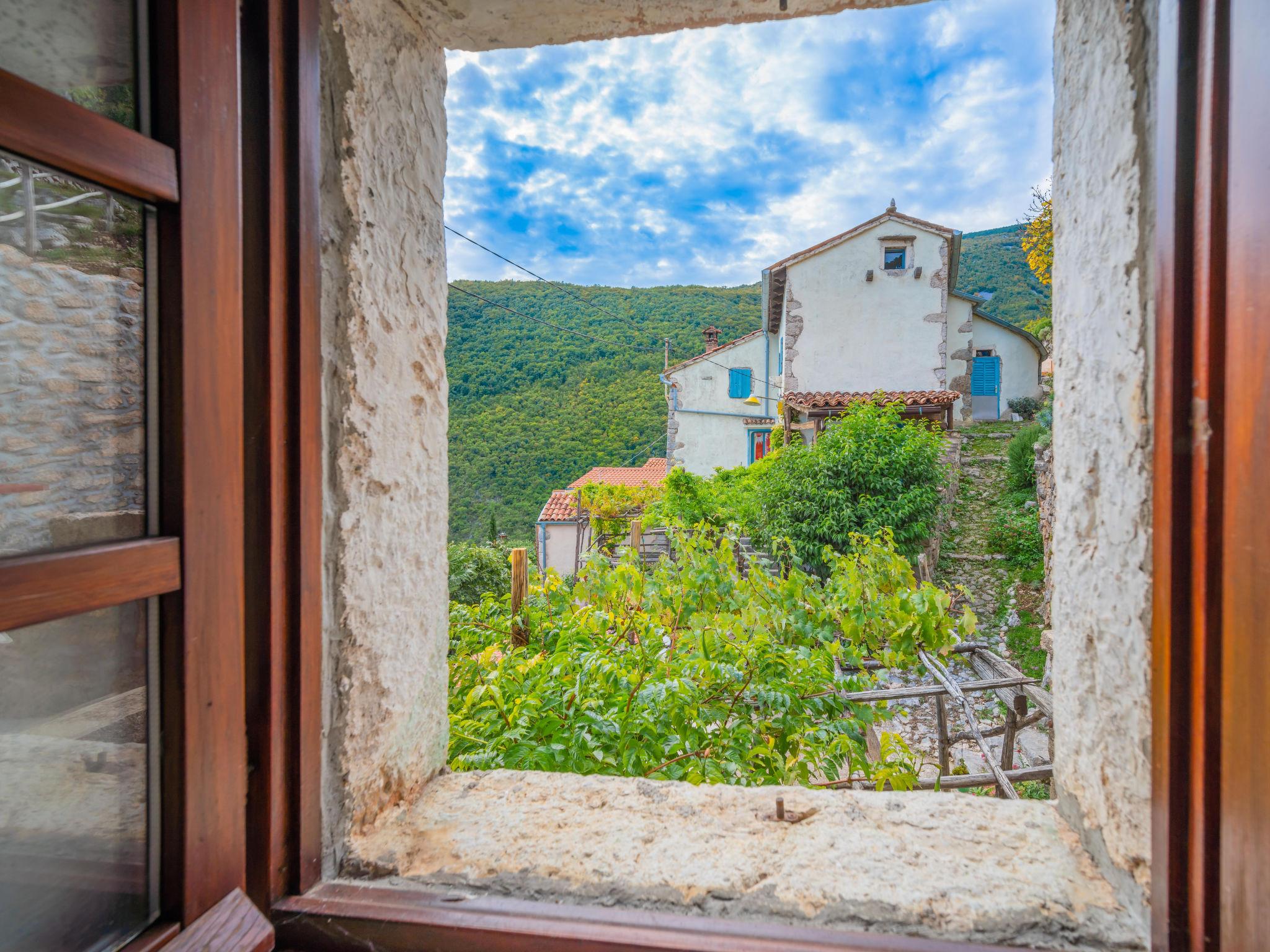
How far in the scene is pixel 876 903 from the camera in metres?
0.70

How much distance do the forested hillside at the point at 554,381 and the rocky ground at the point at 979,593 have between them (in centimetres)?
564

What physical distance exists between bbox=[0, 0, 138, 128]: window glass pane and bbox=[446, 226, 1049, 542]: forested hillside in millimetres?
11915

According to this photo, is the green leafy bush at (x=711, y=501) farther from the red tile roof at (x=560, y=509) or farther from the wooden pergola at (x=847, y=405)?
the red tile roof at (x=560, y=509)

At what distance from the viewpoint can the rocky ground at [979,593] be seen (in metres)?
4.23

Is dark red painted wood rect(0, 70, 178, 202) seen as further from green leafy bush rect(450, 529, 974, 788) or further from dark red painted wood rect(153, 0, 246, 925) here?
green leafy bush rect(450, 529, 974, 788)

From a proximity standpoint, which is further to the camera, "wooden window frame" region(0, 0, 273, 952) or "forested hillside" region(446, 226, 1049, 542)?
"forested hillside" region(446, 226, 1049, 542)

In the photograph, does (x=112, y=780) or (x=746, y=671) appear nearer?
(x=112, y=780)

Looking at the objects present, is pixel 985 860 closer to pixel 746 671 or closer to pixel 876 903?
pixel 876 903

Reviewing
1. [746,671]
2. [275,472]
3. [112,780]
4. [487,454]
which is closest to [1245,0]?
[275,472]

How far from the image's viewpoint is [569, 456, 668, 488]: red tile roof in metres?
14.6

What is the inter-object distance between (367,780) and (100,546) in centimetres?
50

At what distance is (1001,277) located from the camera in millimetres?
19078

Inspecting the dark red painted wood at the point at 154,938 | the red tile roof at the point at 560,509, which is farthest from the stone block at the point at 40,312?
the red tile roof at the point at 560,509

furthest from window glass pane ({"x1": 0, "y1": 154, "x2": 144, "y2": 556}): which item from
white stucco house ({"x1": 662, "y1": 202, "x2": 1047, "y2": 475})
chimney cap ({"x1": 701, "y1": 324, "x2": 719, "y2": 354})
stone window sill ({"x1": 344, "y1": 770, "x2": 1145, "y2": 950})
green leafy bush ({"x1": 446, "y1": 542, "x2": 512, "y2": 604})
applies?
chimney cap ({"x1": 701, "y1": 324, "x2": 719, "y2": 354})
